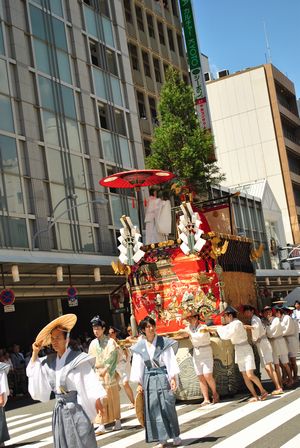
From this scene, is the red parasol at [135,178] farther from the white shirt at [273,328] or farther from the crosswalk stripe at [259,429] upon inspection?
the crosswalk stripe at [259,429]

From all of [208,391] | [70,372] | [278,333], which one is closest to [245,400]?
[208,391]

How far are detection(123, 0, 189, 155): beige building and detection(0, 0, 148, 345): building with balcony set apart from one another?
9.55ft

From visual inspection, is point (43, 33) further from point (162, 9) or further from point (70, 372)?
point (70, 372)

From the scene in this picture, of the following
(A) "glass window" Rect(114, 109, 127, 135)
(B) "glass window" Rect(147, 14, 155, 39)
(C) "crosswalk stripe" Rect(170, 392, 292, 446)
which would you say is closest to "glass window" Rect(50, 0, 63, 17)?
(A) "glass window" Rect(114, 109, 127, 135)

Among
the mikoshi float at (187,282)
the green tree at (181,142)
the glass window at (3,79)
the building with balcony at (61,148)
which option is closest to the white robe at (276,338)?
the mikoshi float at (187,282)

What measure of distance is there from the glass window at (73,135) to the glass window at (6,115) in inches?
162

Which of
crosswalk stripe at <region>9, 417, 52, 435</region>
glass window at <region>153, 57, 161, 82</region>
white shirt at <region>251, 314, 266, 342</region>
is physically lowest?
crosswalk stripe at <region>9, 417, 52, 435</region>

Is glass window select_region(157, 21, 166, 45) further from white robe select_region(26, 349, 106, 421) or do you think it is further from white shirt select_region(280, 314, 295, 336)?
white robe select_region(26, 349, 106, 421)

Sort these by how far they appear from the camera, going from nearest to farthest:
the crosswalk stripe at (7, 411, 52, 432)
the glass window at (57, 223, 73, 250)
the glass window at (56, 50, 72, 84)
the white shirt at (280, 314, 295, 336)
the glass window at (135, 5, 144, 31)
Result: 1. the white shirt at (280, 314, 295, 336)
2. the crosswalk stripe at (7, 411, 52, 432)
3. the glass window at (57, 223, 73, 250)
4. the glass window at (56, 50, 72, 84)
5. the glass window at (135, 5, 144, 31)

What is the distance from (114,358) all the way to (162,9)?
126 feet

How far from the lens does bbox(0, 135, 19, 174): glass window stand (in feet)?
91.5

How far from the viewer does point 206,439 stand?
8.91 meters

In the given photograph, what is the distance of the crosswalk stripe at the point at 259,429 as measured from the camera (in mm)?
8406

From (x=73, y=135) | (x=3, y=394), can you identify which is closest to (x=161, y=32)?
(x=73, y=135)
